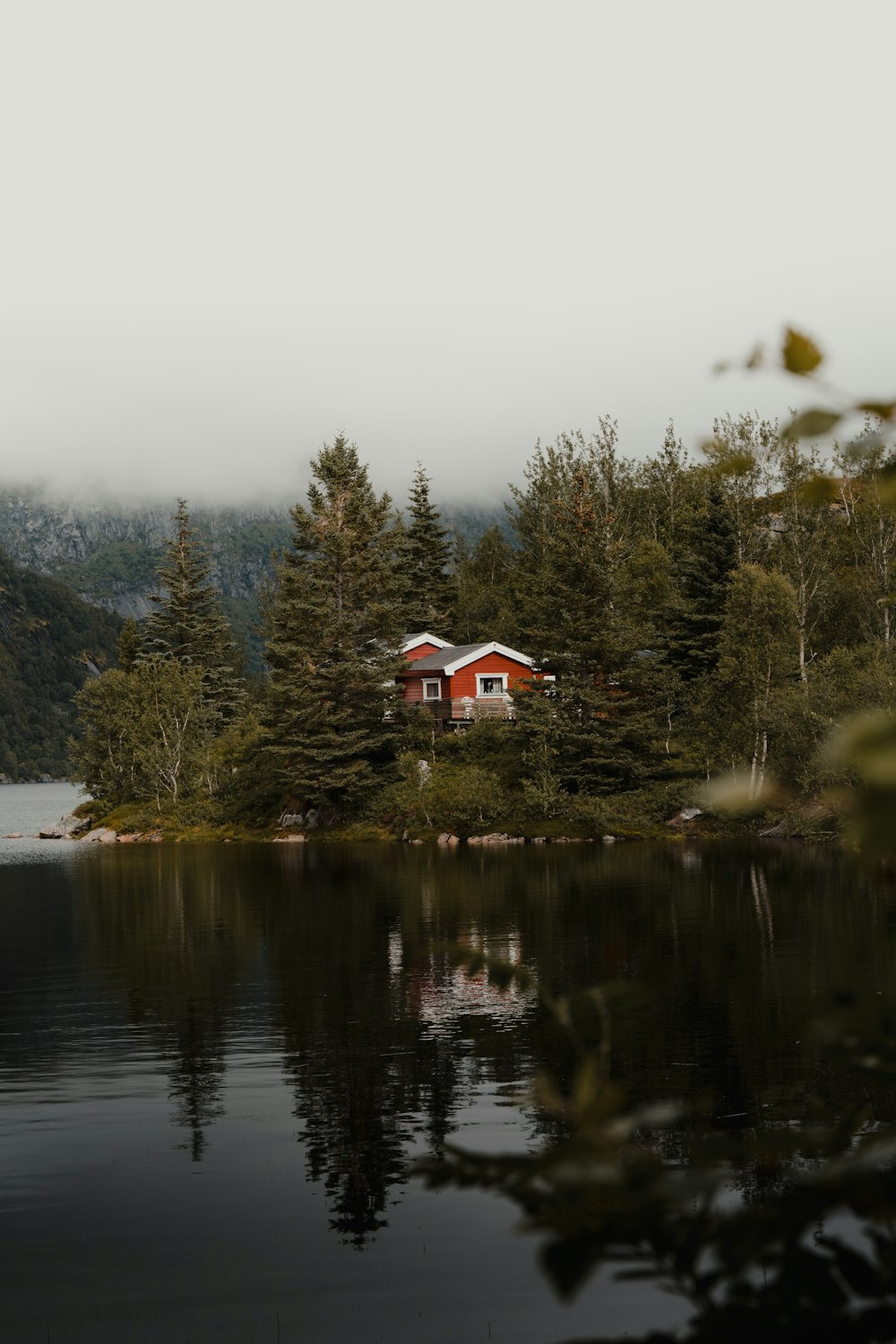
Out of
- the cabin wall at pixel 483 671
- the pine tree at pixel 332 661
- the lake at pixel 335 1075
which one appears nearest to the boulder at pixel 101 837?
the pine tree at pixel 332 661

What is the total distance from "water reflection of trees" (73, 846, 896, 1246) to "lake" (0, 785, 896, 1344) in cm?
9

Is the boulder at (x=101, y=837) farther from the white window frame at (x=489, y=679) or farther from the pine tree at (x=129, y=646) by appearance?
the white window frame at (x=489, y=679)

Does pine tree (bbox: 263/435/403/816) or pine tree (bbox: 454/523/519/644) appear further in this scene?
pine tree (bbox: 454/523/519/644)

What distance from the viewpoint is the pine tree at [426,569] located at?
95.6 metres

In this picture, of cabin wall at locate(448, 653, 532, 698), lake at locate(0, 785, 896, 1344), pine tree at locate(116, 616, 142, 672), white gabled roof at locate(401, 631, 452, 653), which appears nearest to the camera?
lake at locate(0, 785, 896, 1344)

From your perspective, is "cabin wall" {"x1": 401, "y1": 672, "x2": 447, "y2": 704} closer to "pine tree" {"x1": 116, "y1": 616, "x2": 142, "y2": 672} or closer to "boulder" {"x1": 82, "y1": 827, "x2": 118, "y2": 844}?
"boulder" {"x1": 82, "y1": 827, "x2": 118, "y2": 844}

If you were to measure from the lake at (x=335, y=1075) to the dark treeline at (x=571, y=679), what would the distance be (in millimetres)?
21575

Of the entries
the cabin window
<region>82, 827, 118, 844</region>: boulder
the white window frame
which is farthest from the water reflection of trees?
the cabin window

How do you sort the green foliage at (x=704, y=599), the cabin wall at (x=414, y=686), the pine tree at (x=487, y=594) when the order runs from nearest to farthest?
the green foliage at (x=704, y=599) → the cabin wall at (x=414, y=686) → the pine tree at (x=487, y=594)

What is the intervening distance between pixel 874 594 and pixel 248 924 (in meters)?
44.2

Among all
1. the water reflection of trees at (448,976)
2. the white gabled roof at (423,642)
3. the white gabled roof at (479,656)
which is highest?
the white gabled roof at (423,642)

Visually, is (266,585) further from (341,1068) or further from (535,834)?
(341,1068)

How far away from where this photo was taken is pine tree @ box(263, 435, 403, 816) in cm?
6725

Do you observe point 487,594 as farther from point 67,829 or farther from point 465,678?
point 67,829
